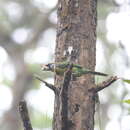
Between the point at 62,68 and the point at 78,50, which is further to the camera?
the point at 78,50

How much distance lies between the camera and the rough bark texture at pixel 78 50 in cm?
103

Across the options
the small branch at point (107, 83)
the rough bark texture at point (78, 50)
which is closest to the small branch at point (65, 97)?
the rough bark texture at point (78, 50)

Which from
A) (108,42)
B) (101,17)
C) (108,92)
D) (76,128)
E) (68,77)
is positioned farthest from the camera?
(108,92)

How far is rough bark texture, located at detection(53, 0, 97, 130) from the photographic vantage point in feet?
3.37

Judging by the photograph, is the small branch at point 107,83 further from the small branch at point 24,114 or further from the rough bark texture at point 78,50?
the small branch at point 24,114

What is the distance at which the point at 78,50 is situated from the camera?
3.62 feet

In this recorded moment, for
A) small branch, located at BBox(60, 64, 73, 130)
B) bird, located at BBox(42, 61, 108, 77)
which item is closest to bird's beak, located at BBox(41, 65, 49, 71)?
bird, located at BBox(42, 61, 108, 77)

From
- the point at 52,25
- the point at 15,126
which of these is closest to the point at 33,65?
the point at 52,25

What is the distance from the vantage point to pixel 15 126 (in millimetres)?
5844

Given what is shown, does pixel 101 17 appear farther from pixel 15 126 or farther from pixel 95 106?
pixel 95 106

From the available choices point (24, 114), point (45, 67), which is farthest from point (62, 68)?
point (24, 114)

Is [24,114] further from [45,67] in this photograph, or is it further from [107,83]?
[107,83]

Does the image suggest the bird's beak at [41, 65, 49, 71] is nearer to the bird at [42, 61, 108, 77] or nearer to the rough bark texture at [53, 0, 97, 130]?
the bird at [42, 61, 108, 77]

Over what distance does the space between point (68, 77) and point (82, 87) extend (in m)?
0.27
